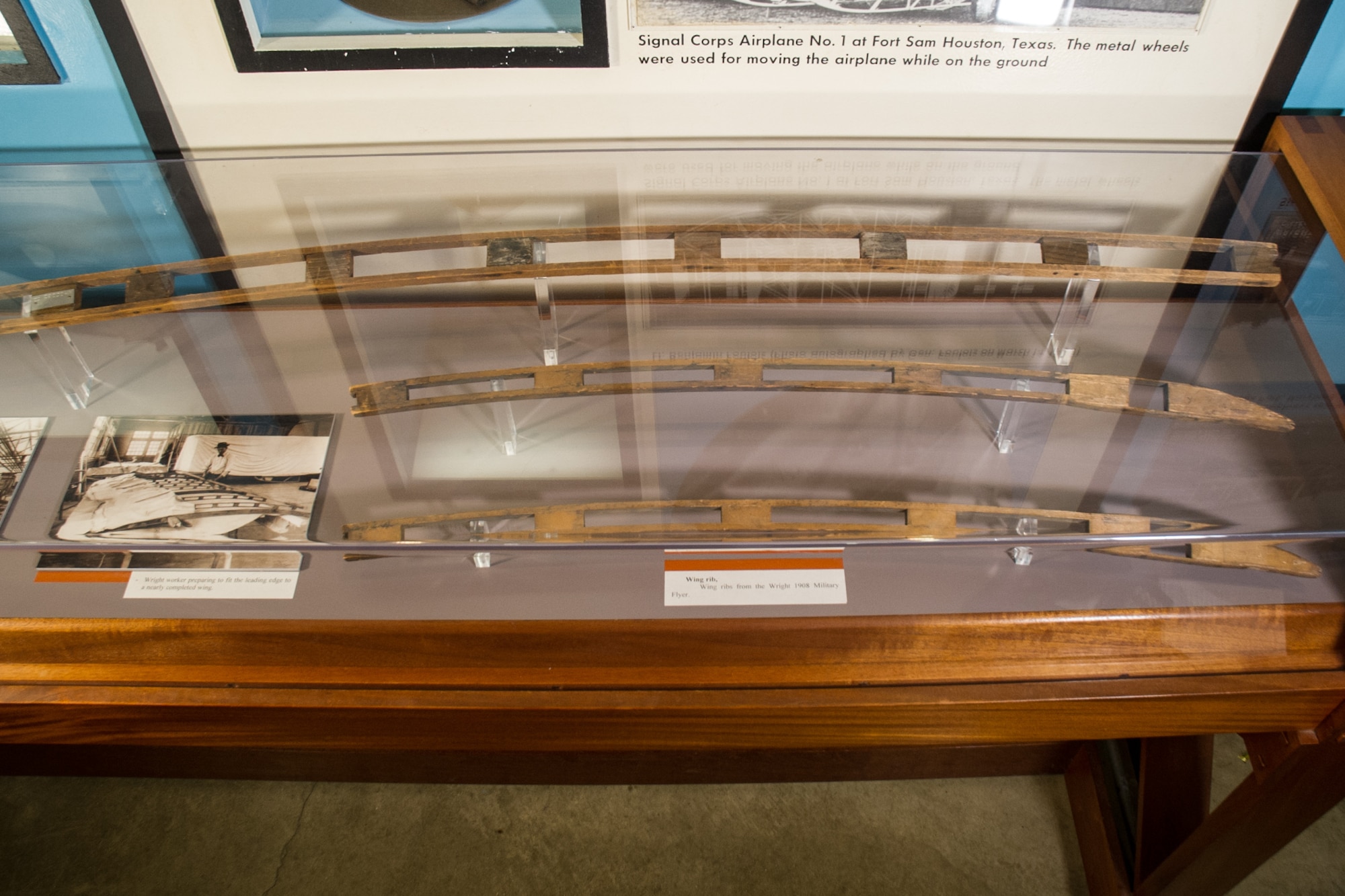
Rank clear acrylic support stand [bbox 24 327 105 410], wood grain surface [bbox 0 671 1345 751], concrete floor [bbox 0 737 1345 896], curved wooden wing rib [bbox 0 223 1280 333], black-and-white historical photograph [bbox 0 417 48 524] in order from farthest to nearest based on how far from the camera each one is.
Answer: concrete floor [bbox 0 737 1345 896] < curved wooden wing rib [bbox 0 223 1280 333] < clear acrylic support stand [bbox 24 327 105 410] < black-and-white historical photograph [bbox 0 417 48 524] < wood grain surface [bbox 0 671 1345 751]

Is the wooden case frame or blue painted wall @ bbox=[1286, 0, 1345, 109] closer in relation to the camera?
the wooden case frame

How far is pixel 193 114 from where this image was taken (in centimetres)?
200

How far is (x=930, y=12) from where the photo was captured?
182cm

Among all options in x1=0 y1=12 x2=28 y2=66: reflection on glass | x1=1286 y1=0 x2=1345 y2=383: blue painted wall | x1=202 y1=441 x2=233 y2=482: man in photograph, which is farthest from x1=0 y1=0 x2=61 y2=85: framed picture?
x1=1286 y1=0 x2=1345 y2=383: blue painted wall

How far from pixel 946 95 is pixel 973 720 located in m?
1.43

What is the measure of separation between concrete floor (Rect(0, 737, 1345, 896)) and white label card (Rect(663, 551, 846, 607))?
1.13 meters

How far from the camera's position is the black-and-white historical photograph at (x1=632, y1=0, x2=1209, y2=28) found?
5.91 ft

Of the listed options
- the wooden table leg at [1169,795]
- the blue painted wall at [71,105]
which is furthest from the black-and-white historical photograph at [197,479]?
the wooden table leg at [1169,795]

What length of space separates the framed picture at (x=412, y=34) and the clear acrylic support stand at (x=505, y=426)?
81 cm

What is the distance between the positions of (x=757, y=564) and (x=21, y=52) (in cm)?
205

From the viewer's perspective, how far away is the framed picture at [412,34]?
71.4 inches

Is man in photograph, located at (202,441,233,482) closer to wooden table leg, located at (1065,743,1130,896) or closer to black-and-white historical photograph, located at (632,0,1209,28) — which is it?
black-and-white historical photograph, located at (632,0,1209,28)

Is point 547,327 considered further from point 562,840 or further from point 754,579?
point 562,840

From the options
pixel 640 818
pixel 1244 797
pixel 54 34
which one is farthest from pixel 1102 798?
pixel 54 34
